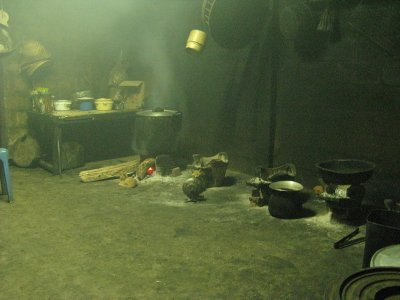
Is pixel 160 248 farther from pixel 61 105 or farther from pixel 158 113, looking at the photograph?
pixel 61 105

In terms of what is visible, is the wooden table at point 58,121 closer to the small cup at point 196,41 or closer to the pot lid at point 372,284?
the small cup at point 196,41

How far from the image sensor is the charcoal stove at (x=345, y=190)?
4.61 meters

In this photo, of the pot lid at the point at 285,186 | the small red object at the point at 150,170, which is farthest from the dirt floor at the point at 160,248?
the small red object at the point at 150,170

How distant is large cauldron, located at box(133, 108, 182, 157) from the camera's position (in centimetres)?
657

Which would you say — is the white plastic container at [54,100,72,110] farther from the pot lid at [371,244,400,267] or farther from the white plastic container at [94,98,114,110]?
Result: the pot lid at [371,244,400,267]

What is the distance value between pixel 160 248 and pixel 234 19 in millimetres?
3428

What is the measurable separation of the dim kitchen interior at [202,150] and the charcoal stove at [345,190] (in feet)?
0.07

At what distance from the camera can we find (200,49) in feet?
22.1

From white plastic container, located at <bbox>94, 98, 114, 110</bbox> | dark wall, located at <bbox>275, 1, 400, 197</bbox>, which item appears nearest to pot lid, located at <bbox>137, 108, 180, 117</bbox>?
white plastic container, located at <bbox>94, 98, 114, 110</bbox>

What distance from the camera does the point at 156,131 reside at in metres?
6.59

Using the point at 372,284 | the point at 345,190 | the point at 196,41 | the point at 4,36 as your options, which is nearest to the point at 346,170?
the point at 345,190

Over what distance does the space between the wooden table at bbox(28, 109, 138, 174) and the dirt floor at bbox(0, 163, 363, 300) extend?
2.97ft

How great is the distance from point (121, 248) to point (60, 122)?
10.2ft

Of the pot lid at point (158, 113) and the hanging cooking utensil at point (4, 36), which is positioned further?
the hanging cooking utensil at point (4, 36)
